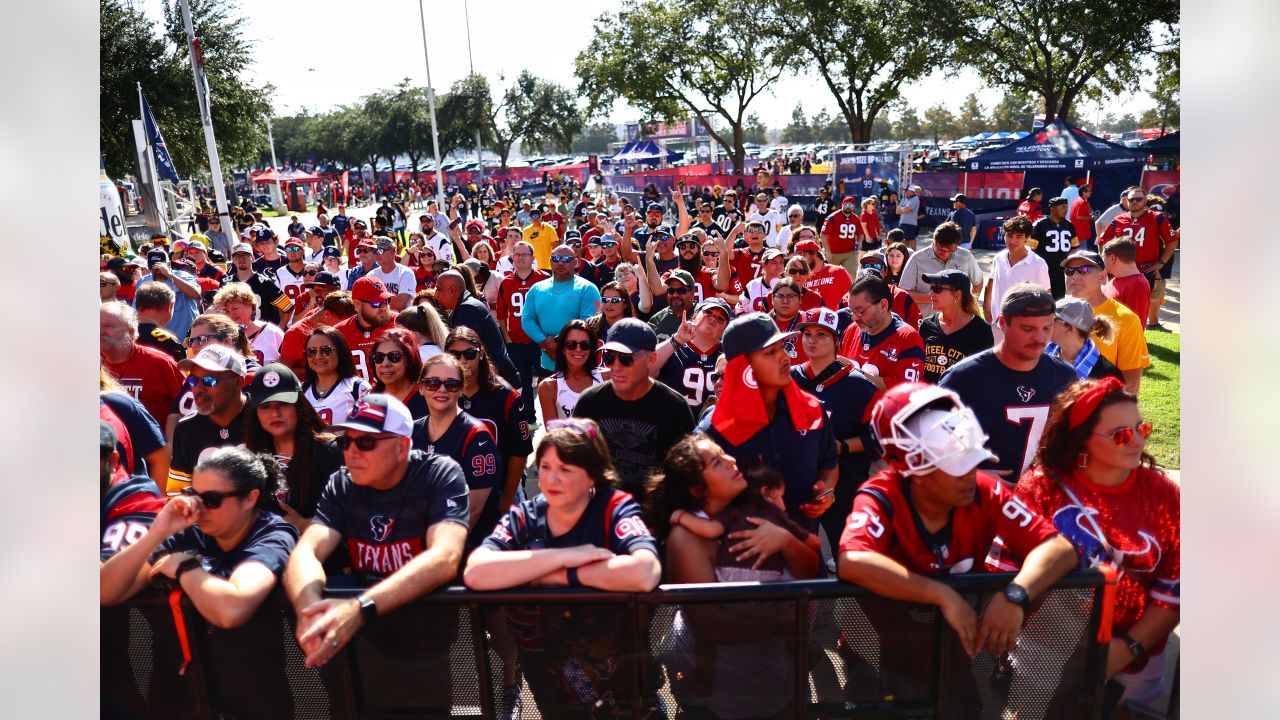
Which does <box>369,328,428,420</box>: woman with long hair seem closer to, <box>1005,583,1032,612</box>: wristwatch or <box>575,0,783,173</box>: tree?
<box>1005,583,1032,612</box>: wristwatch

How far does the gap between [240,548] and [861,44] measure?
36.4 meters

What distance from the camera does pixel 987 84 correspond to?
3450 cm

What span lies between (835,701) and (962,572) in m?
0.60

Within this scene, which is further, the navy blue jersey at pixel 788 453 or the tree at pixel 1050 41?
the tree at pixel 1050 41

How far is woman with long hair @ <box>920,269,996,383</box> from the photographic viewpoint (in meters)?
5.46

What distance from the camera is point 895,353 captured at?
5145mm

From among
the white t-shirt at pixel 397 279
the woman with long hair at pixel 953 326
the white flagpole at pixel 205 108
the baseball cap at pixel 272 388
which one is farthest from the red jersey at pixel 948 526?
the white flagpole at pixel 205 108

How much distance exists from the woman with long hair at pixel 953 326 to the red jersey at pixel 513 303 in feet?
13.1

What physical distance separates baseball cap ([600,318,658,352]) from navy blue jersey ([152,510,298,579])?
6.10ft

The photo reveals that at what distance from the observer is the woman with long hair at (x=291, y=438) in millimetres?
3924

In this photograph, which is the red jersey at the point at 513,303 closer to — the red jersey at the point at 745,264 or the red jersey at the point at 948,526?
the red jersey at the point at 745,264

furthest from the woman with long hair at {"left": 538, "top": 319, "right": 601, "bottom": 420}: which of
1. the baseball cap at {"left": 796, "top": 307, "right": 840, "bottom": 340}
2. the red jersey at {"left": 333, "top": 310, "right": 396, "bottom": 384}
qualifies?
the red jersey at {"left": 333, "top": 310, "right": 396, "bottom": 384}

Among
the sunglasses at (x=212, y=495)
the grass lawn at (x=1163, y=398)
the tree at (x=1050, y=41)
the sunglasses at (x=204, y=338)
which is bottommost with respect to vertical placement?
the grass lawn at (x=1163, y=398)

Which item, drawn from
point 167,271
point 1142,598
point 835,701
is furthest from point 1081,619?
point 167,271
